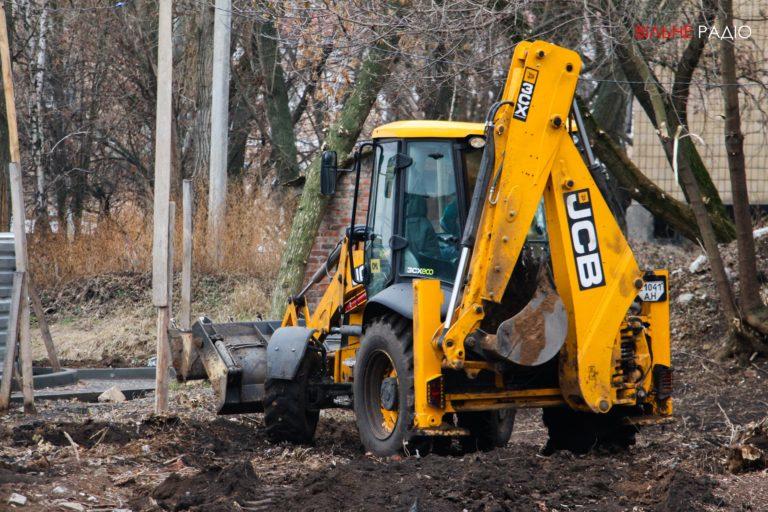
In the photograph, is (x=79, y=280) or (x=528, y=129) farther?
(x=79, y=280)

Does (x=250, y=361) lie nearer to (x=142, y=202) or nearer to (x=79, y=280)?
(x=79, y=280)

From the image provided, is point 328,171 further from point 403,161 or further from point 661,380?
point 661,380

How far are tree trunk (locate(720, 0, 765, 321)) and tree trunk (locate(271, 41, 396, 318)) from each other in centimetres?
534

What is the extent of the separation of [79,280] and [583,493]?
14.4 meters

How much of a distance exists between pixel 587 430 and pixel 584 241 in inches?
62.7

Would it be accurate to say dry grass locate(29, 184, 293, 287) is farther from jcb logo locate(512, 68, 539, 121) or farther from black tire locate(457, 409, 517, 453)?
jcb logo locate(512, 68, 539, 121)

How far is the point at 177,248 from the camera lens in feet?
62.2

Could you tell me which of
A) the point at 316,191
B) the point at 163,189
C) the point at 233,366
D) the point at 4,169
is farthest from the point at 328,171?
the point at 4,169

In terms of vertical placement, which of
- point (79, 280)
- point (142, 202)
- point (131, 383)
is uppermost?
point (142, 202)

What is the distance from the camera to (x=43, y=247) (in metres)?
19.3

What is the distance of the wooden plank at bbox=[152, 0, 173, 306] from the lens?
8633mm

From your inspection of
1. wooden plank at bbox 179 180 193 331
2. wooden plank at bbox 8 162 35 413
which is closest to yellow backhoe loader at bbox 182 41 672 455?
wooden plank at bbox 8 162 35 413

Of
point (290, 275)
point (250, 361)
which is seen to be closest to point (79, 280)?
point (290, 275)

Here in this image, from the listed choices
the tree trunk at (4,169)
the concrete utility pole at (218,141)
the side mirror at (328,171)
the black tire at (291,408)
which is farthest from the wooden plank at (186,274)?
the concrete utility pole at (218,141)
